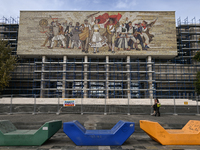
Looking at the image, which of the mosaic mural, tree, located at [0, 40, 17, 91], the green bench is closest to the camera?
the green bench

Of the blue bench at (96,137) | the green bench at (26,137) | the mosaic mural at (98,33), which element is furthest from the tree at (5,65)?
the blue bench at (96,137)

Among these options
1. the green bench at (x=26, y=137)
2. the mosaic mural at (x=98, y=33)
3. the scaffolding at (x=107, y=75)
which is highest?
the mosaic mural at (x=98, y=33)

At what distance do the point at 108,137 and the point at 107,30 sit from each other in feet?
85.9

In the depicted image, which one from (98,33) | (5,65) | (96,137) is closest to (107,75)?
(98,33)

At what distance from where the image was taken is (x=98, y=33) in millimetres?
29281

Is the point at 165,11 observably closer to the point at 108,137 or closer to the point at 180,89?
the point at 180,89

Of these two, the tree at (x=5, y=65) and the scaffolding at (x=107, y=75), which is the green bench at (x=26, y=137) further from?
the scaffolding at (x=107, y=75)

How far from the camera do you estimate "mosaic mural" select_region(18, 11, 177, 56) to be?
29094mm

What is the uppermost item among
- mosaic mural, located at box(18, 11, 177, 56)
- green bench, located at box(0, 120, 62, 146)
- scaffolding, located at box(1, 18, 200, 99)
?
mosaic mural, located at box(18, 11, 177, 56)

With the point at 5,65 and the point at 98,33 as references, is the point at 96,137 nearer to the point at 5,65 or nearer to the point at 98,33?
the point at 5,65

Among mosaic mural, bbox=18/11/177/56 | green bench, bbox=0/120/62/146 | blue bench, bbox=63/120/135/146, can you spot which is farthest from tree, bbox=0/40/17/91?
blue bench, bbox=63/120/135/146

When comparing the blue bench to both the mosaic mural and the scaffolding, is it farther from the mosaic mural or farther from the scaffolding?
the mosaic mural

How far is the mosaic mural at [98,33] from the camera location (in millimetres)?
29094

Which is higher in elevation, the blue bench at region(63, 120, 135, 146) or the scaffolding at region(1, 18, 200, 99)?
the scaffolding at region(1, 18, 200, 99)
